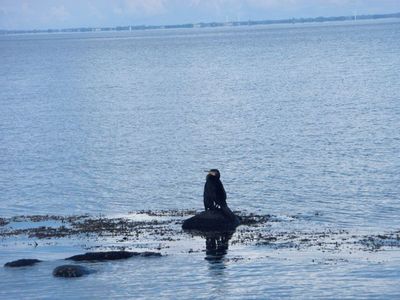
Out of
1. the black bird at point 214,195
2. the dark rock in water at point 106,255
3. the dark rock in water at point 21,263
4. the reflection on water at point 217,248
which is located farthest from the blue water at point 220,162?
the black bird at point 214,195

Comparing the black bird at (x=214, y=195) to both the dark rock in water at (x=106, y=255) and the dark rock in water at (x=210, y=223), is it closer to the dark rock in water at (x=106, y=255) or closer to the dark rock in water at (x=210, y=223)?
the dark rock in water at (x=210, y=223)

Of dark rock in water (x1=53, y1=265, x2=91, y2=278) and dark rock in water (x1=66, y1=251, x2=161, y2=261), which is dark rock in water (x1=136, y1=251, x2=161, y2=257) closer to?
dark rock in water (x1=66, y1=251, x2=161, y2=261)

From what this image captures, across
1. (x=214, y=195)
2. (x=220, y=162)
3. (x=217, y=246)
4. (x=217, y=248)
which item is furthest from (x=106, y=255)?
(x=220, y=162)

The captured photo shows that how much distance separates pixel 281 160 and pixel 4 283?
3314 centimetres

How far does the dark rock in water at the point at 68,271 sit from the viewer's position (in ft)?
108

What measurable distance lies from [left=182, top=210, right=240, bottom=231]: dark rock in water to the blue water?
4311mm

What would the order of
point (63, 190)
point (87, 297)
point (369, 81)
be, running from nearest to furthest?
point (87, 297), point (63, 190), point (369, 81)

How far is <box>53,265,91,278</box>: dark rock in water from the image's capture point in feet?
108

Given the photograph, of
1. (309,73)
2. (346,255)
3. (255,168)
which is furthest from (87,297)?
(309,73)

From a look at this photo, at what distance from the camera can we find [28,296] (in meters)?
31.0

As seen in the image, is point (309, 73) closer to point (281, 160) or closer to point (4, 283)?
point (281, 160)

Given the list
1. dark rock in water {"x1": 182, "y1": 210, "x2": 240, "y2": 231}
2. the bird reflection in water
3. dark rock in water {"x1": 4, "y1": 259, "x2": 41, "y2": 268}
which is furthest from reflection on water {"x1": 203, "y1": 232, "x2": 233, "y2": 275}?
dark rock in water {"x1": 4, "y1": 259, "x2": 41, "y2": 268}

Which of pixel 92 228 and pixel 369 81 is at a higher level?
pixel 369 81

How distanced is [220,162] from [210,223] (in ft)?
75.9
